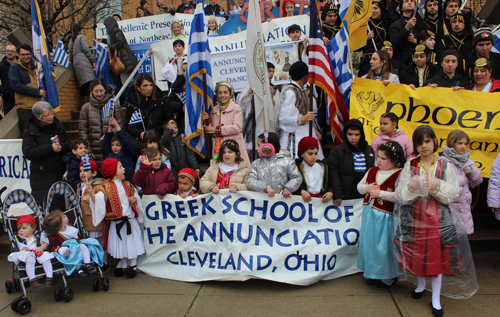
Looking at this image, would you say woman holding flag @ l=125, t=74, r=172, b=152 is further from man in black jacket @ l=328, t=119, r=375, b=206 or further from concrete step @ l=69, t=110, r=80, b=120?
concrete step @ l=69, t=110, r=80, b=120

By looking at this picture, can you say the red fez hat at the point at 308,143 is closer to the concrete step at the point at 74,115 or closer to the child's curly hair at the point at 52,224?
the child's curly hair at the point at 52,224

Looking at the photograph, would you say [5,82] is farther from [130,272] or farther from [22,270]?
[130,272]

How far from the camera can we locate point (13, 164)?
6230 mm

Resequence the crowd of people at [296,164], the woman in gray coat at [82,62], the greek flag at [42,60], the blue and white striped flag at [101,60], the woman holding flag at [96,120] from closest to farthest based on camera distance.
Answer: the crowd of people at [296,164] < the woman holding flag at [96,120] < the greek flag at [42,60] < the woman in gray coat at [82,62] < the blue and white striped flag at [101,60]

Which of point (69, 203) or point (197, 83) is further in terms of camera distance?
point (197, 83)

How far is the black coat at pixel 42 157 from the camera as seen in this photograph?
5.19 metres

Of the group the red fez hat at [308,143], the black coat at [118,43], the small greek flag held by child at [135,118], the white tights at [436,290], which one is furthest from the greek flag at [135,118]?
the white tights at [436,290]

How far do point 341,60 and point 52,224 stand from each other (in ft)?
14.3

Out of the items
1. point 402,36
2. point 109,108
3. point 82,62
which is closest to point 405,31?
point 402,36

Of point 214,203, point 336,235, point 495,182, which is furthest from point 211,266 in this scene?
point 495,182

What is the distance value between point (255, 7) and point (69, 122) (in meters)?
4.99

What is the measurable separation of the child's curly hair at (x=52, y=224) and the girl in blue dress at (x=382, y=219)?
3.19m

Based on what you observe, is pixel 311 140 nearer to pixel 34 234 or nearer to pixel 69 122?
pixel 34 234

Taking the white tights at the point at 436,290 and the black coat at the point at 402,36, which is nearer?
the white tights at the point at 436,290
